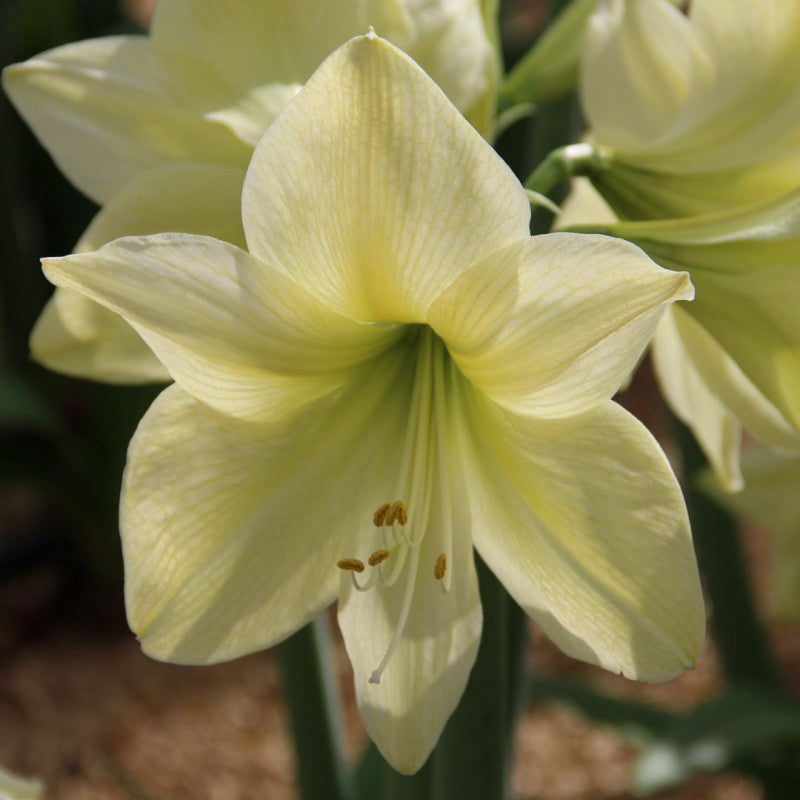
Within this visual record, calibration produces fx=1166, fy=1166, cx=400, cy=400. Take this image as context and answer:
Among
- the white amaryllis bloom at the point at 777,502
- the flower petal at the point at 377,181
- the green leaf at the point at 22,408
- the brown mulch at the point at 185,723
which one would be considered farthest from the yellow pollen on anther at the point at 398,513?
the green leaf at the point at 22,408

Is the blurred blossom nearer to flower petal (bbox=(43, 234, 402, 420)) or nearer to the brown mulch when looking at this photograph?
flower petal (bbox=(43, 234, 402, 420))

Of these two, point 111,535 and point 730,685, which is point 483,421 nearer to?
point 730,685

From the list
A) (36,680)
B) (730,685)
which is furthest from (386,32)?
(36,680)

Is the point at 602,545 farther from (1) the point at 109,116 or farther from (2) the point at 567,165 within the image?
(1) the point at 109,116

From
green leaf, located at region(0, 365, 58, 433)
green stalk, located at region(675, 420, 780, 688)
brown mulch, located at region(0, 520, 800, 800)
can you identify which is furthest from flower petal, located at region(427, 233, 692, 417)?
green leaf, located at region(0, 365, 58, 433)

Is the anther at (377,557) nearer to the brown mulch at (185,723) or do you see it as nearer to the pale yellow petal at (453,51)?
the pale yellow petal at (453,51)

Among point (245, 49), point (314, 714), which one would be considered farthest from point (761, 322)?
point (314, 714)
